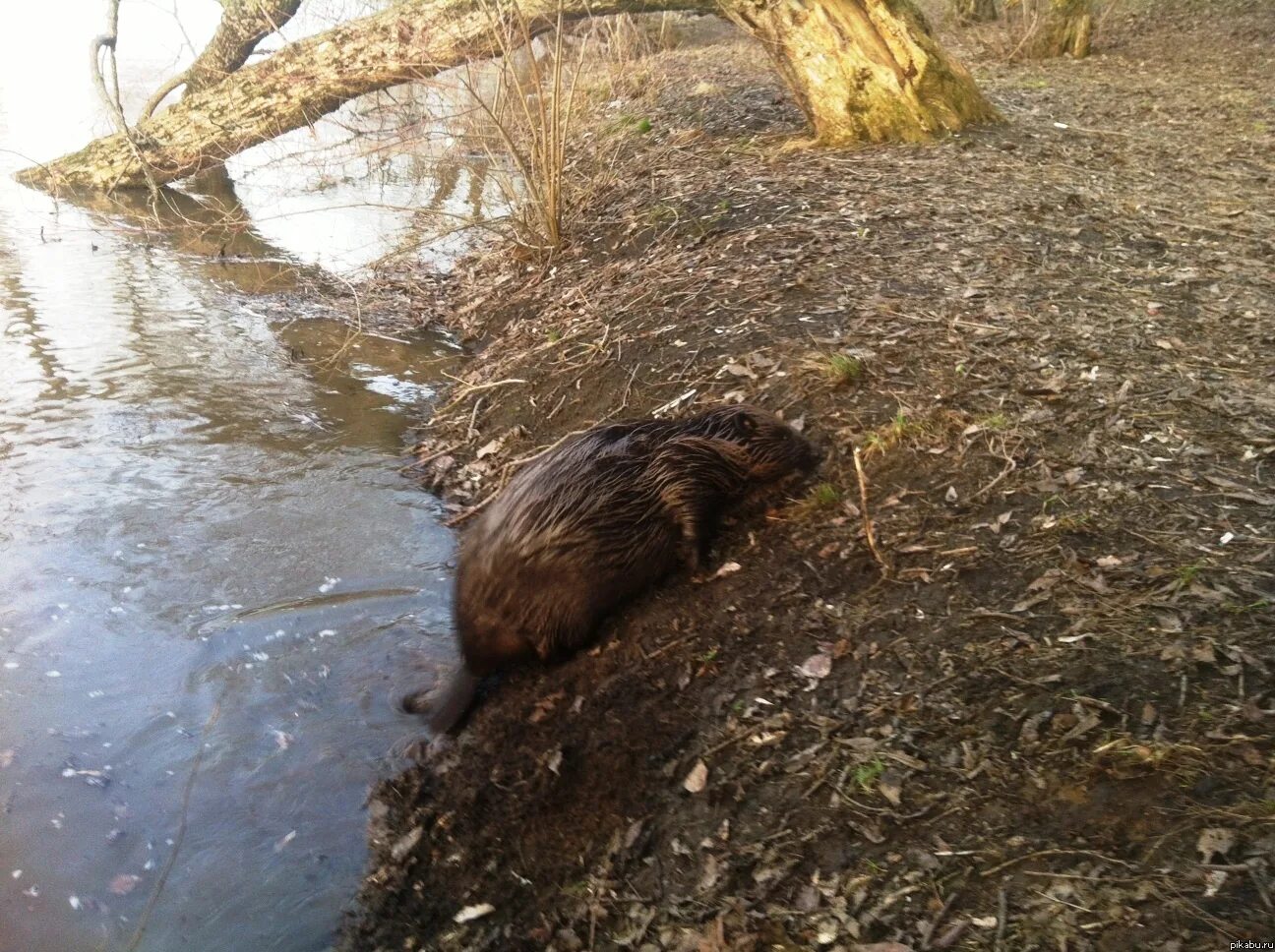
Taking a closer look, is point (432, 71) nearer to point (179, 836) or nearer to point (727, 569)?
point (727, 569)

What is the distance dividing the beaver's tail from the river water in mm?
118

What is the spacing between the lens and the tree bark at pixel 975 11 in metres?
13.8

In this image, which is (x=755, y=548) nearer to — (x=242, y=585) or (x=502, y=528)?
(x=502, y=528)

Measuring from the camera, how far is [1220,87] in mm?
9305

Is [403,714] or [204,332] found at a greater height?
[204,332]

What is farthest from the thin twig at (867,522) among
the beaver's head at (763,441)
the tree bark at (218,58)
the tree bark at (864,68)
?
the tree bark at (218,58)

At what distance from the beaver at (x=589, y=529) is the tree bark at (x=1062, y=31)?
9.92m

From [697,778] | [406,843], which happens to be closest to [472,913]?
[406,843]

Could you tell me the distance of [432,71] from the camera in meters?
8.59

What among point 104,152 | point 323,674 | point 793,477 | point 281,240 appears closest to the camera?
point 323,674

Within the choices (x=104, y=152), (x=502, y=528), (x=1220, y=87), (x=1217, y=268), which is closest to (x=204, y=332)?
(x=502, y=528)

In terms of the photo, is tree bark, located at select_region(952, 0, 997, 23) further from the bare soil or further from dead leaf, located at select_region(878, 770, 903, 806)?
dead leaf, located at select_region(878, 770, 903, 806)

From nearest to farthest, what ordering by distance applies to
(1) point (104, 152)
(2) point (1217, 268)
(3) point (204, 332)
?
1. (2) point (1217, 268)
2. (3) point (204, 332)
3. (1) point (104, 152)

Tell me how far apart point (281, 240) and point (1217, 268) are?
9.11 meters
